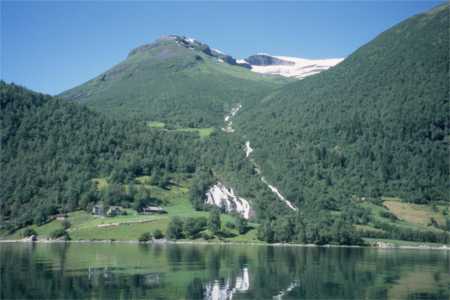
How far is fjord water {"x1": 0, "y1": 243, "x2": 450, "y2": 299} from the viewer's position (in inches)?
2859

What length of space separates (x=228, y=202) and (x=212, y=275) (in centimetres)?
10538

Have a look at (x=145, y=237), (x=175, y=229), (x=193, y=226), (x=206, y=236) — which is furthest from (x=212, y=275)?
(x=193, y=226)

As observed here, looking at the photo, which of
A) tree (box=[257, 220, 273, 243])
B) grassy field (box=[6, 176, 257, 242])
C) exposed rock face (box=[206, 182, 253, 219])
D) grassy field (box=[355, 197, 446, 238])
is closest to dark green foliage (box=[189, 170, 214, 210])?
exposed rock face (box=[206, 182, 253, 219])

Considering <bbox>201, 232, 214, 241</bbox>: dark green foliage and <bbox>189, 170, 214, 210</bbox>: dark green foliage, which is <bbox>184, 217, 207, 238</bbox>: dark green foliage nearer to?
<bbox>201, 232, 214, 241</bbox>: dark green foliage

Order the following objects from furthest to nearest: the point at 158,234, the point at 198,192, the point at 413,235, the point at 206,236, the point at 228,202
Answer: the point at 228,202 < the point at 198,192 < the point at 413,235 < the point at 206,236 < the point at 158,234

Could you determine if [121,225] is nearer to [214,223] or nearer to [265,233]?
[214,223]

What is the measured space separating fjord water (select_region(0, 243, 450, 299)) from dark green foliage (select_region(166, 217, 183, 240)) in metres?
25.4

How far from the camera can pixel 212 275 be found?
87812 mm

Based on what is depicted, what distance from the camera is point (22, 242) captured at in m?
151

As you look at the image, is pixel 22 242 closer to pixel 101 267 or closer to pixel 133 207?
pixel 133 207

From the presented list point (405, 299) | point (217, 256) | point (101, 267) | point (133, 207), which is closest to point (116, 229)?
point (133, 207)

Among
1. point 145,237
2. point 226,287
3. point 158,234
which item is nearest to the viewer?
point 226,287

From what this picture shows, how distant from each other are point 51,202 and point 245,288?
115325 mm

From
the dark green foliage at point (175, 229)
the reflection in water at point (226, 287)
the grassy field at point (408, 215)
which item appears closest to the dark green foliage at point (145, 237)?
the dark green foliage at point (175, 229)
